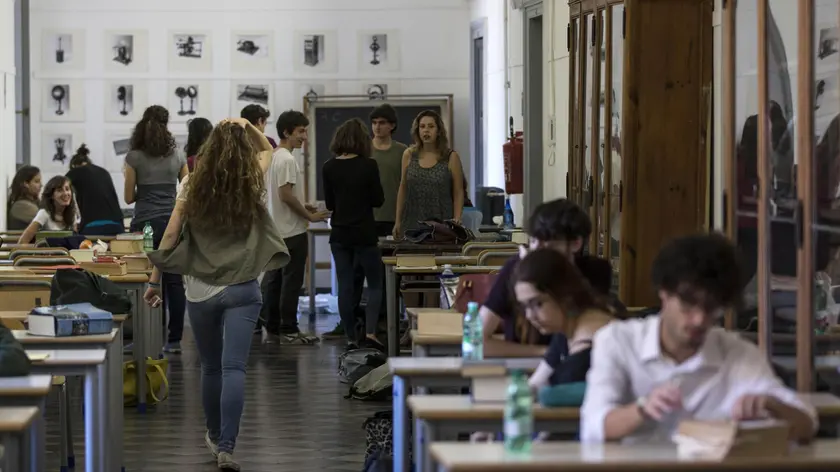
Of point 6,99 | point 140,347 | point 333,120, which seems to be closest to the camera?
point 140,347

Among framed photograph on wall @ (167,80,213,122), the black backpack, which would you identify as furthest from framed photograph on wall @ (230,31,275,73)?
the black backpack

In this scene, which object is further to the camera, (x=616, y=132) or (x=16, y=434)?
(x=616, y=132)

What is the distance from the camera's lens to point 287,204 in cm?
1209

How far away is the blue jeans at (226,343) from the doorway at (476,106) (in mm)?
9910

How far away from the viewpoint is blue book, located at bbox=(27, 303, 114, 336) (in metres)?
6.99

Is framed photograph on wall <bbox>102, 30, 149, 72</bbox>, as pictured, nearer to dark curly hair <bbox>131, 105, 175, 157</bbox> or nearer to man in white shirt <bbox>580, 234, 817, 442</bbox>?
dark curly hair <bbox>131, 105, 175, 157</bbox>

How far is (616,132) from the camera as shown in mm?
9117

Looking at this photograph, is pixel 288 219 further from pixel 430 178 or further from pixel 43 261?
pixel 43 261

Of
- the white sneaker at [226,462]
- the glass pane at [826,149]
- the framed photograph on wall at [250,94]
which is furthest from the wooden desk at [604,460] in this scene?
the framed photograph on wall at [250,94]

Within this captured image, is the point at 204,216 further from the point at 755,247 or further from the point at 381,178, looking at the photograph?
the point at 381,178

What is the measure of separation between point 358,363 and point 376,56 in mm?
7728

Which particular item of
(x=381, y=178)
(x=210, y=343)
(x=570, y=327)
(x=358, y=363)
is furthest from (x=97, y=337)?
(x=381, y=178)

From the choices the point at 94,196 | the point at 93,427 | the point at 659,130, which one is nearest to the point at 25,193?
the point at 94,196

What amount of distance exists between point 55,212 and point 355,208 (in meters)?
2.28
